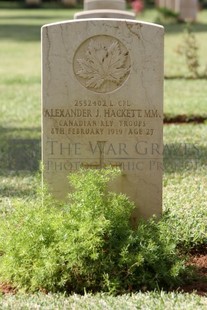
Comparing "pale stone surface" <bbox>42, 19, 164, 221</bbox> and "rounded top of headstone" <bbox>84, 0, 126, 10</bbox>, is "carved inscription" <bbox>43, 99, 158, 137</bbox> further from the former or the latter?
"rounded top of headstone" <bbox>84, 0, 126, 10</bbox>

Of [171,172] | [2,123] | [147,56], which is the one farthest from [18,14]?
[147,56]

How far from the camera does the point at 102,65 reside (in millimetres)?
6188

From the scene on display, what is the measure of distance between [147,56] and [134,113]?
0.39 metres

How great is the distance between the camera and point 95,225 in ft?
18.0

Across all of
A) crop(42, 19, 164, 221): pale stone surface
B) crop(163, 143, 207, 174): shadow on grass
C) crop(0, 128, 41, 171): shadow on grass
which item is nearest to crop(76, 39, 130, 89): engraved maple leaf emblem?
crop(42, 19, 164, 221): pale stone surface

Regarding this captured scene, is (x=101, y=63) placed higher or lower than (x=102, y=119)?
higher

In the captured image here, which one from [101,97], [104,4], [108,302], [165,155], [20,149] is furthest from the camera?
[104,4]

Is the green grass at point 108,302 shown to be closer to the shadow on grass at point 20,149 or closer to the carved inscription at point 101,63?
the carved inscription at point 101,63

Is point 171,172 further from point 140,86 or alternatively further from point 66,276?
point 66,276

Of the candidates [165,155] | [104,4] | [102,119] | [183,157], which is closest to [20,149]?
[165,155]

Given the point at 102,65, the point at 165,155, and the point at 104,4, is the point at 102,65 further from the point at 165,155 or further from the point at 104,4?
the point at 104,4

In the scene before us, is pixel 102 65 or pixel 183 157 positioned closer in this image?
pixel 102 65

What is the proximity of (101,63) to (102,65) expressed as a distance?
0.01 metres

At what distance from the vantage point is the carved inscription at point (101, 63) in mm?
6141
